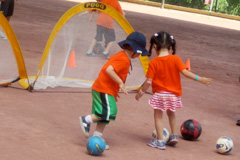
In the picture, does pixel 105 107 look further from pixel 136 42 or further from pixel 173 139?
pixel 173 139

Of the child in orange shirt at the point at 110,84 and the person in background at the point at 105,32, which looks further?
the person in background at the point at 105,32

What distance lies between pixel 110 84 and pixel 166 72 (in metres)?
0.75

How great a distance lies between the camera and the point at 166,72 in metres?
5.33

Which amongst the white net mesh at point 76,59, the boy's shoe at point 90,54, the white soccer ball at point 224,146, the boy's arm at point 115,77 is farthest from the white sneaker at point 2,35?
the white soccer ball at point 224,146

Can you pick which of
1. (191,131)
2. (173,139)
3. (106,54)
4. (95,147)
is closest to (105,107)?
(95,147)

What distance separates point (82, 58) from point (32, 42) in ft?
13.7

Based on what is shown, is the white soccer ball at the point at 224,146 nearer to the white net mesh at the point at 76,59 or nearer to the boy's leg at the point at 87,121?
the boy's leg at the point at 87,121

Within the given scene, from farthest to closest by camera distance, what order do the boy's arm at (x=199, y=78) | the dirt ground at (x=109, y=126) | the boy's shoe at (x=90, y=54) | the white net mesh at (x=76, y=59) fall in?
the boy's shoe at (x=90, y=54) → the white net mesh at (x=76, y=59) → the boy's arm at (x=199, y=78) → the dirt ground at (x=109, y=126)

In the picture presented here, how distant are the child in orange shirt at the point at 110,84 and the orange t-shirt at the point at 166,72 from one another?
32 centimetres

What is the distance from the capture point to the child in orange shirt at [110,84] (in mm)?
4844

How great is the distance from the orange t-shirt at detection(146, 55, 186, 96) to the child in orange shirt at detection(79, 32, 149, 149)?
1.05ft

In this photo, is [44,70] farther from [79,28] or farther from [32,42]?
[32,42]

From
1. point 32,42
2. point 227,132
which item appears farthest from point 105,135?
point 32,42

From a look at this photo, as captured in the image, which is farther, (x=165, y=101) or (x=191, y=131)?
(x=191, y=131)
